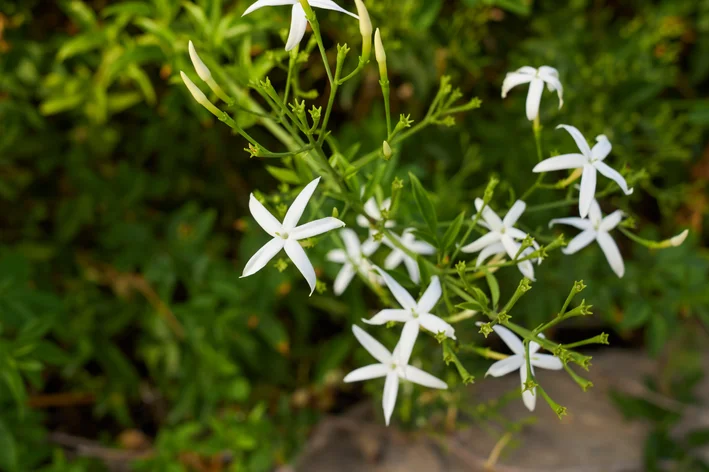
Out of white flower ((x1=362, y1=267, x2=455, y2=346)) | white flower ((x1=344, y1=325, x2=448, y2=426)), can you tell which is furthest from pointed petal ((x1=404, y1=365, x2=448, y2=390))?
white flower ((x1=362, y1=267, x2=455, y2=346))

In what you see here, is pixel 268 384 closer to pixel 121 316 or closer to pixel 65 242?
pixel 121 316

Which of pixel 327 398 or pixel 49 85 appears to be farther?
pixel 327 398

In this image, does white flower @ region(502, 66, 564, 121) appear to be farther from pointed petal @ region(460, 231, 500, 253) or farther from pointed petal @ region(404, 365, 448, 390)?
pointed petal @ region(404, 365, 448, 390)

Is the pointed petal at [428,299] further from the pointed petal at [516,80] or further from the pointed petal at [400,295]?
the pointed petal at [516,80]

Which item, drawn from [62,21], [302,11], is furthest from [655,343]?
[62,21]

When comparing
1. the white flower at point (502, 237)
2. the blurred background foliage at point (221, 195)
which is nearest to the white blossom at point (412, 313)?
the white flower at point (502, 237)

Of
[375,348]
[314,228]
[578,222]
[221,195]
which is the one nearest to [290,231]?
[314,228]

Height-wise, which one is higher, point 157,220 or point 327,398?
point 157,220
